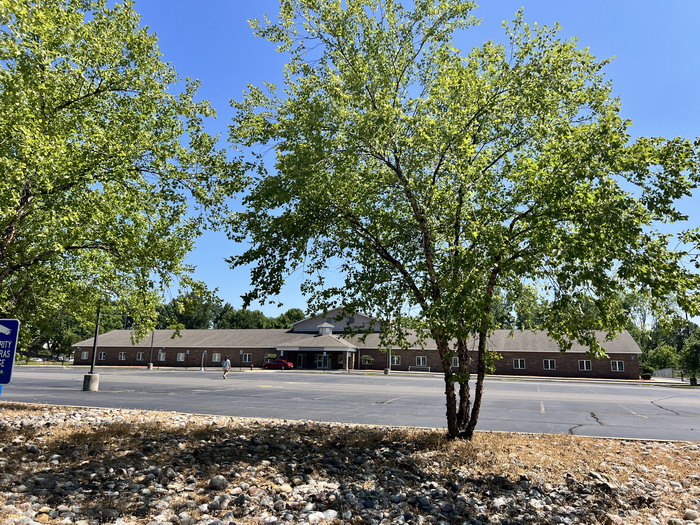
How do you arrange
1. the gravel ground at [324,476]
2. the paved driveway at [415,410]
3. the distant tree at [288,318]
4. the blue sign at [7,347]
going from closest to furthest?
the gravel ground at [324,476] < the blue sign at [7,347] < the paved driveway at [415,410] < the distant tree at [288,318]

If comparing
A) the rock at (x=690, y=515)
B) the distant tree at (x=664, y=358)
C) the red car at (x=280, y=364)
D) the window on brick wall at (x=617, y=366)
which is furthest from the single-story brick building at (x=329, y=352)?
the rock at (x=690, y=515)

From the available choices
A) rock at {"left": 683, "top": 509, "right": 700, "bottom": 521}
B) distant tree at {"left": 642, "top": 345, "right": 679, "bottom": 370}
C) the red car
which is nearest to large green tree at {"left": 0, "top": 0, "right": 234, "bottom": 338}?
rock at {"left": 683, "top": 509, "right": 700, "bottom": 521}

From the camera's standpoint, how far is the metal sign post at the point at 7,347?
661 centimetres

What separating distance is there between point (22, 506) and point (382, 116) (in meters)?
7.51

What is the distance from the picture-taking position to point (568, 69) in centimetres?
895

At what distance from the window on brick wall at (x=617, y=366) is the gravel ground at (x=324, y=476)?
156ft

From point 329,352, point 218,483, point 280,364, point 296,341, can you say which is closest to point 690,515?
point 218,483

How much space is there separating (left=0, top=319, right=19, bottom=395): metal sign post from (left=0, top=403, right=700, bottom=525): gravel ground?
1412 mm

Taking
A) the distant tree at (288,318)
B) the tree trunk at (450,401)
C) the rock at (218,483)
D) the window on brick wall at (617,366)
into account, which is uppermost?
the distant tree at (288,318)

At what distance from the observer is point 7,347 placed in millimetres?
6707

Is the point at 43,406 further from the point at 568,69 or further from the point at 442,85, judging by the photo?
the point at 568,69

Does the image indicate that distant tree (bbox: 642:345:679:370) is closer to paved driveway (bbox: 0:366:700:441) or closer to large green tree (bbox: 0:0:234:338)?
paved driveway (bbox: 0:366:700:441)

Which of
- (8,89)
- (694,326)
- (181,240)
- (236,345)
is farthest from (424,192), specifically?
(694,326)

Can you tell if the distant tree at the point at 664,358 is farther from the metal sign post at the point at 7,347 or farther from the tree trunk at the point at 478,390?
the metal sign post at the point at 7,347
